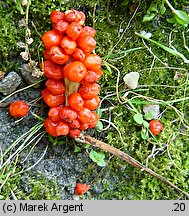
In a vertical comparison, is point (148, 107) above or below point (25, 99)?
below

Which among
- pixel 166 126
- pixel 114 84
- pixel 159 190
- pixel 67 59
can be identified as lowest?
pixel 159 190

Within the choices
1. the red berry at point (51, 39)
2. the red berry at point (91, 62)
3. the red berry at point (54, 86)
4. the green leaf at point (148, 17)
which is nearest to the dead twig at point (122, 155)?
the red berry at point (54, 86)

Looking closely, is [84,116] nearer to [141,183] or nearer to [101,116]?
[101,116]

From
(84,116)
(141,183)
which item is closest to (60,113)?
(84,116)

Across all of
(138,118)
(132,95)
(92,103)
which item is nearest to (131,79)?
(132,95)

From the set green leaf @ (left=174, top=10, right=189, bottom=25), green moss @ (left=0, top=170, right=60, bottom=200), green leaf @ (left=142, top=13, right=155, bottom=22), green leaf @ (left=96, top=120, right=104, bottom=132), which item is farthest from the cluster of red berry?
green leaf @ (left=174, top=10, right=189, bottom=25)

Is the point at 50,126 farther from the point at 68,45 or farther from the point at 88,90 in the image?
the point at 68,45
